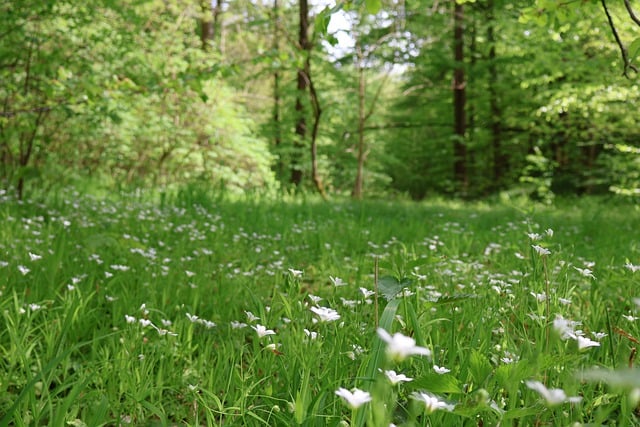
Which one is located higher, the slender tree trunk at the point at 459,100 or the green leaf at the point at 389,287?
the slender tree trunk at the point at 459,100

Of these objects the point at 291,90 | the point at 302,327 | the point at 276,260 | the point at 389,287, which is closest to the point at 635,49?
the point at 389,287

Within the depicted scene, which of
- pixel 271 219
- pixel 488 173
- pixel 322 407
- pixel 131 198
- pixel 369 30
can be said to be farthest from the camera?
pixel 488 173

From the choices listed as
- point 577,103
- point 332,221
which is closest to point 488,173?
point 577,103

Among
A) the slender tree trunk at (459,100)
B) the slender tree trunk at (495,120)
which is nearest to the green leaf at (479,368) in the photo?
the slender tree trunk at (459,100)

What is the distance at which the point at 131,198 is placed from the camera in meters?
6.08

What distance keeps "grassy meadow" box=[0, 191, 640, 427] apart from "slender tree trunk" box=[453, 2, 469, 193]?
9.11m

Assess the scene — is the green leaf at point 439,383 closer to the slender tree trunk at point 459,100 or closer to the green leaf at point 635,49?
the green leaf at point 635,49

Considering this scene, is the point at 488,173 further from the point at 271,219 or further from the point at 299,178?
the point at 271,219

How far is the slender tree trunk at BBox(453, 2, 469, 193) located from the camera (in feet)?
43.6

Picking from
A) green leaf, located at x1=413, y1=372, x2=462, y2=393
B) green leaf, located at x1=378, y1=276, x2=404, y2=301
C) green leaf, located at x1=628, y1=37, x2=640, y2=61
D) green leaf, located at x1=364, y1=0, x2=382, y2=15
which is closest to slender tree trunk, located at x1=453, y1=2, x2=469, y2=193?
green leaf, located at x1=628, y1=37, x2=640, y2=61

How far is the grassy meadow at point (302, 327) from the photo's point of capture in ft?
3.76

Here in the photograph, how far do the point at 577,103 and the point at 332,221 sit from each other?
19.5 feet

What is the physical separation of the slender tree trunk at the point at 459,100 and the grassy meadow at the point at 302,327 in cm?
911

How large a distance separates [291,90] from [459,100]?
578cm
